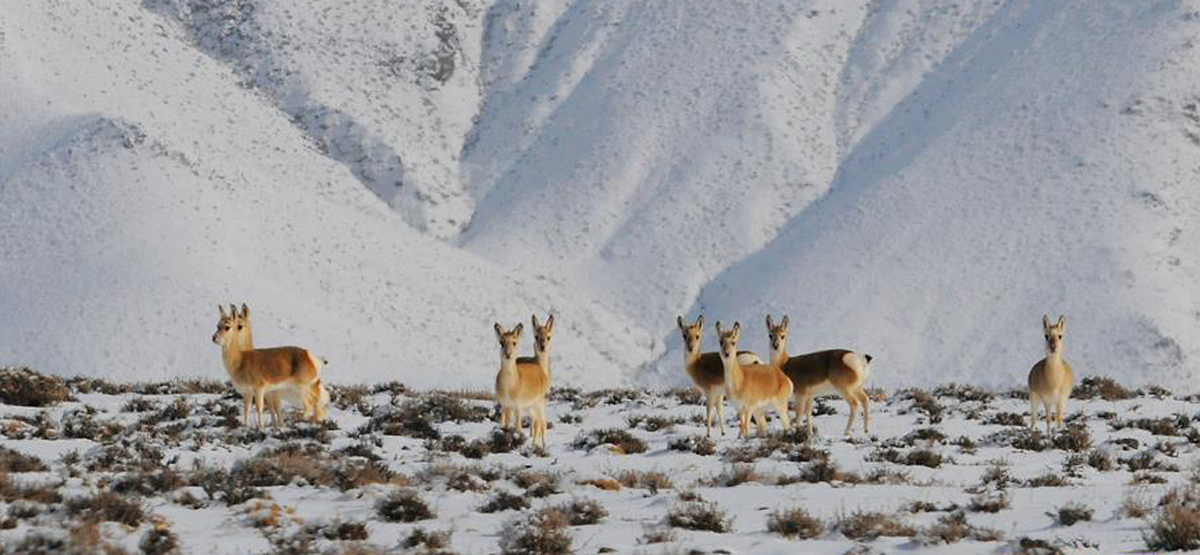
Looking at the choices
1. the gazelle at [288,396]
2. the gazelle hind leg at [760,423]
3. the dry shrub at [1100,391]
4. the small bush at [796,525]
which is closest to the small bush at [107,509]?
the small bush at [796,525]

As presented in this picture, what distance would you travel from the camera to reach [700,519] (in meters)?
11.3

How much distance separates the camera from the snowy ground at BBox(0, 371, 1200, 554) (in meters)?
10.8

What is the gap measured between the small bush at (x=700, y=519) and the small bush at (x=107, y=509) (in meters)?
4.32

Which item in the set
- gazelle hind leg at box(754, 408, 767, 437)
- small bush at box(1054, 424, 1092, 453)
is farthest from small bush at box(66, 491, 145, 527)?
small bush at box(1054, 424, 1092, 453)

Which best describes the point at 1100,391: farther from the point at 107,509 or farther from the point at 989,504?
the point at 107,509

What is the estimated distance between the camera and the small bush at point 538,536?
34.1 ft

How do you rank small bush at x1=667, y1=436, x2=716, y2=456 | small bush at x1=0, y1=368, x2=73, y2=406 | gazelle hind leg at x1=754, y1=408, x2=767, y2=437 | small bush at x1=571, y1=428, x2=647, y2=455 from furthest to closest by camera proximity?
1. small bush at x1=0, y1=368, x2=73, y2=406
2. gazelle hind leg at x1=754, y1=408, x2=767, y2=437
3. small bush at x1=571, y1=428, x2=647, y2=455
4. small bush at x1=667, y1=436, x2=716, y2=456

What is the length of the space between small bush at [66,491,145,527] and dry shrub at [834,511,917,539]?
18.4 feet

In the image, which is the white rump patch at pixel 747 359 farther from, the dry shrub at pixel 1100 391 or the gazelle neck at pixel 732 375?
the dry shrub at pixel 1100 391

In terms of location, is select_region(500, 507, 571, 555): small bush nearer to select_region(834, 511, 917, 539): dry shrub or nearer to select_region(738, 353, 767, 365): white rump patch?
select_region(834, 511, 917, 539): dry shrub

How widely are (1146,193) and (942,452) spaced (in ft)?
234

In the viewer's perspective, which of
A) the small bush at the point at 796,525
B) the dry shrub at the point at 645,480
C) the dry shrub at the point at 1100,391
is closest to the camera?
the small bush at the point at 796,525

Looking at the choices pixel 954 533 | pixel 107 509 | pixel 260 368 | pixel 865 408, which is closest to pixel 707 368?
pixel 865 408

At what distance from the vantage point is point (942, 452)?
17031mm
